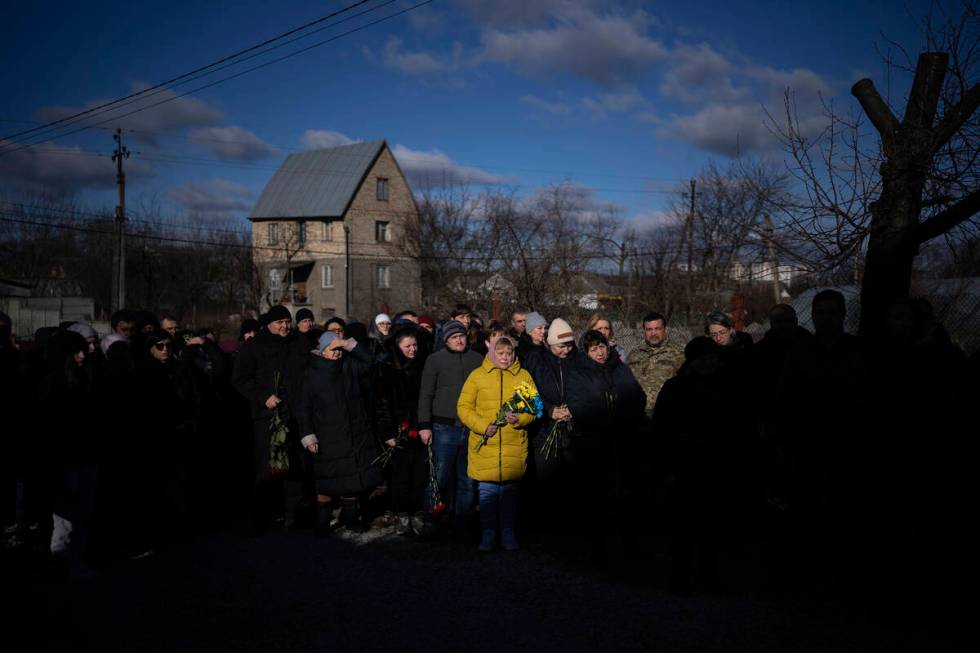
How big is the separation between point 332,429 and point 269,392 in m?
1.04

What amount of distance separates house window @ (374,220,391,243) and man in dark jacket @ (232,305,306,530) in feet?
137

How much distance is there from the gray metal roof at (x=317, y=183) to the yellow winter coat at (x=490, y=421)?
42.0 meters

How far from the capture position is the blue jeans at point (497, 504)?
19.9ft

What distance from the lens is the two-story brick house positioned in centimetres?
4688

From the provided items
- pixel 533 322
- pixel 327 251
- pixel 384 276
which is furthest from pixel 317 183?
pixel 533 322

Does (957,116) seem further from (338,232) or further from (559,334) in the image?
(338,232)

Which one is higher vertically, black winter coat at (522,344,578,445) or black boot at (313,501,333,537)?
black winter coat at (522,344,578,445)

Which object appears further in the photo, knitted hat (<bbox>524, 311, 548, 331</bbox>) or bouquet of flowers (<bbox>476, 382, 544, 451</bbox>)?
knitted hat (<bbox>524, 311, 548, 331</bbox>)

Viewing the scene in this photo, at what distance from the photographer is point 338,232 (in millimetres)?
47062

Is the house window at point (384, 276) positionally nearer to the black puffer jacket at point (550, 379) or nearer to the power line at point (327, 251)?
the power line at point (327, 251)

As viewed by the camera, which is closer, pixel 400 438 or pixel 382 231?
pixel 400 438

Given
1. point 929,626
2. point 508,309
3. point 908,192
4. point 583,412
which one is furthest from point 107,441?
point 508,309

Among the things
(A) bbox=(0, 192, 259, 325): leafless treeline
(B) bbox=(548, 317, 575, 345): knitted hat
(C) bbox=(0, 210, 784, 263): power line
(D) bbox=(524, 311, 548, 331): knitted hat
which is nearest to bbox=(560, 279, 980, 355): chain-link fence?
(C) bbox=(0, 210, 784, 263): power line

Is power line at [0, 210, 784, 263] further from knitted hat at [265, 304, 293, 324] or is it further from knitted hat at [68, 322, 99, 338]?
knitted hat at [68, 322, 99, 338]
